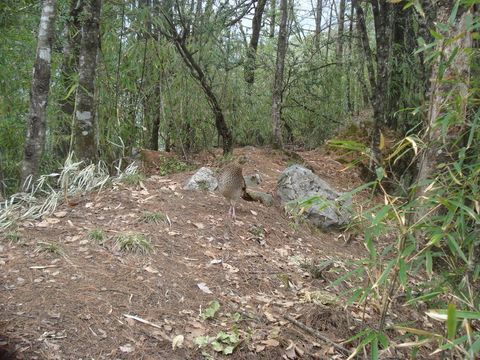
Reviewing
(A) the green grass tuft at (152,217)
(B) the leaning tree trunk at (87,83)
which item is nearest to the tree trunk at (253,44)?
(B) the leaning tree trunk at (87,83)

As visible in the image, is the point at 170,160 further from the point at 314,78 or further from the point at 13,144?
the point at 314,78

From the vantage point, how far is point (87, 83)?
4.92 m

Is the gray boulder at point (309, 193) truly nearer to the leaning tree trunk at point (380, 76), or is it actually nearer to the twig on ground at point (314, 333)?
the leaning tree trunk at point (380, 76)

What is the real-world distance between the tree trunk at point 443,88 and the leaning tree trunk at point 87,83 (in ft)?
10.5

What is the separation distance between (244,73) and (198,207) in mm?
3995

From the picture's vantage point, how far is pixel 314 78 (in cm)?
916

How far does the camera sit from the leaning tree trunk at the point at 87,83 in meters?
4.89

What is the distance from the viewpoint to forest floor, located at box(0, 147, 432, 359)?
2.86 m

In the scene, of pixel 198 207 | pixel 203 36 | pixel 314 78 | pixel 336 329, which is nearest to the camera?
pixel 336 329

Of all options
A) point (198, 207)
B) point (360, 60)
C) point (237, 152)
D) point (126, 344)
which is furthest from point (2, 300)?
point (360, 60)

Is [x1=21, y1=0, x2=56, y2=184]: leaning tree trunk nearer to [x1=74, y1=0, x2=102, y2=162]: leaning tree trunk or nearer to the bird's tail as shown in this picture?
[x1=74, y1=0, x2=102, y2=162]: leaning tree trunk

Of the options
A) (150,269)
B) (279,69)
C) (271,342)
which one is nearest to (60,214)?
(150,269)

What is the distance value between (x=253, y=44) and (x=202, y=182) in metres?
5.65

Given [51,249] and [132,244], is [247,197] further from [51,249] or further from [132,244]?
[51,249]
